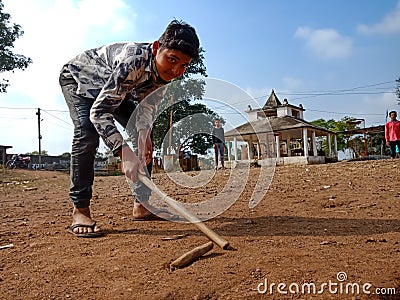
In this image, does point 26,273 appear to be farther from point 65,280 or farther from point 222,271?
point 222,271

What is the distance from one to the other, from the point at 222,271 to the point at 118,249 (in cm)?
68

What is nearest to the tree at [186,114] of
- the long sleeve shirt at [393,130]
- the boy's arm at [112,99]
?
the boy's arm at [112,99]

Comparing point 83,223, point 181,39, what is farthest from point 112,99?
point 83,223

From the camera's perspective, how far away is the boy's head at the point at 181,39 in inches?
86.0

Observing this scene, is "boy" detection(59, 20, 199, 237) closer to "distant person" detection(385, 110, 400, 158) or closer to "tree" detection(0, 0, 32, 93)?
"distant person" detection(385, 110, 400, 158)

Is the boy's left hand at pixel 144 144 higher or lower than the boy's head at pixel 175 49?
lower

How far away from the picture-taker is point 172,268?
162 cm

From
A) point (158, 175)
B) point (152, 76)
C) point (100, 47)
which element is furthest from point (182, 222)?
point (158, 175)

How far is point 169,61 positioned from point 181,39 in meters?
0.15

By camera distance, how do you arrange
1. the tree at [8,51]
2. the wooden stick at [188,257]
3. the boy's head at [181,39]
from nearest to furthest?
the wooden stick at [188,257], the boy's head at [181,39], the tree at [8,51]

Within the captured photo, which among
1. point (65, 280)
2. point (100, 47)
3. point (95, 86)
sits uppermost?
point (100, 47)

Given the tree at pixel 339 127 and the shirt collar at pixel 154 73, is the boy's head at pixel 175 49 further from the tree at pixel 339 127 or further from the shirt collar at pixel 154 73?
the tree at pixel 339 127

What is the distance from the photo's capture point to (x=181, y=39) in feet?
7.17

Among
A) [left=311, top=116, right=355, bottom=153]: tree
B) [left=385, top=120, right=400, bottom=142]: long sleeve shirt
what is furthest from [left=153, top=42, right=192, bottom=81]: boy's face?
[left=311, top=116, right=355, bottom=153]: tree
